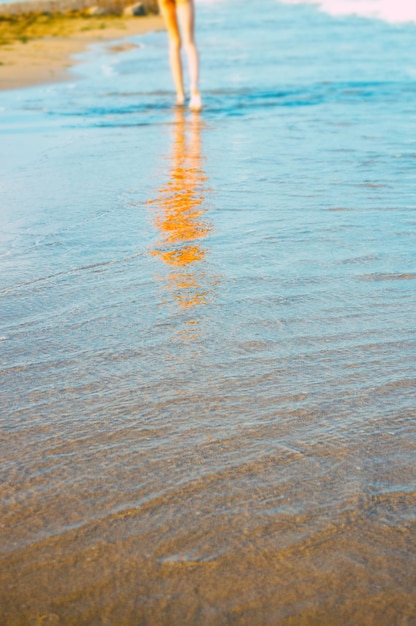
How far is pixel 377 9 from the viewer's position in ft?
82.6

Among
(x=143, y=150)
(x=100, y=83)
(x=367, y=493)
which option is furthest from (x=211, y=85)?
(x=367, y=493)

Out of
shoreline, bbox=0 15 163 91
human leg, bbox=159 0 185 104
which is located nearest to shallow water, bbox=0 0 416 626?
Result: human leg, bbox=159 0 185 104

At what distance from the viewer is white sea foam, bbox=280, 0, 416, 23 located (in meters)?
20.9

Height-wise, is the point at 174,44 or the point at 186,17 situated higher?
the point at 186,17

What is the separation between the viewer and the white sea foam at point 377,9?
20859 millimetres

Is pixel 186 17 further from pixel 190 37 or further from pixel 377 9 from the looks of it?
pixel 377 9

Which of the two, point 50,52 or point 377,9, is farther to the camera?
point 377,9

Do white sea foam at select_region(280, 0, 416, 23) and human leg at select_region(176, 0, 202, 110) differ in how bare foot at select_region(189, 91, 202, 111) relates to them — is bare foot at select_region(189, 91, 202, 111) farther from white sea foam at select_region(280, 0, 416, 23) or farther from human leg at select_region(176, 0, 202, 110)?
white sea foam at select_region(280, 0, 416, 23)

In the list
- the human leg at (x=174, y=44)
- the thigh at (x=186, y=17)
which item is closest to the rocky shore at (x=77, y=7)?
the human leg at (x=174, y=44)

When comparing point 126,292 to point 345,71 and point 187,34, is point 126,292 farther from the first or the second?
point 345,71

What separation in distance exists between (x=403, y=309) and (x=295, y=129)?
12.2 feet

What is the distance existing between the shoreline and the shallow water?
581 centimetres

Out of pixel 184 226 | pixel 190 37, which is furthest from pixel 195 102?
pixel 184 226

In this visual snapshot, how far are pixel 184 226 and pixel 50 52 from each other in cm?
1150
